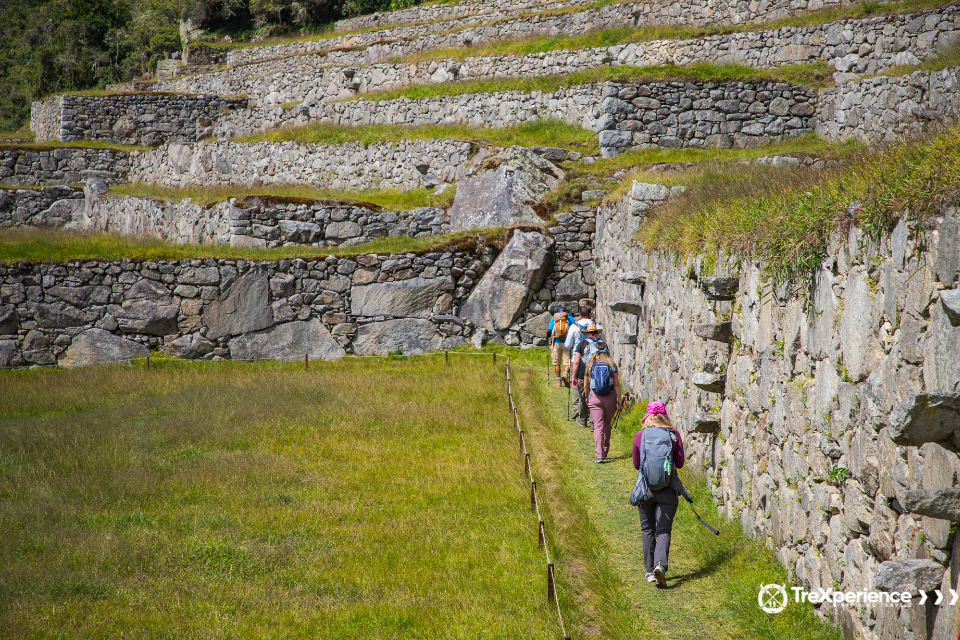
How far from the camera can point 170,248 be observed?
1830cm

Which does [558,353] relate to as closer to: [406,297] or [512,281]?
[512,281]

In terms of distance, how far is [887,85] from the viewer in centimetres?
1748

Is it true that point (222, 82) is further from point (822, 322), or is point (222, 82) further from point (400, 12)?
point (822, 322)

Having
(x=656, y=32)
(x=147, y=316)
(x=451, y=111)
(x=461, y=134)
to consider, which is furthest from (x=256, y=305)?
(x=656, y=32)

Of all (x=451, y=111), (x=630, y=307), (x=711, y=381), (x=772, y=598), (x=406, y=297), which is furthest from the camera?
(x=451, y=111)

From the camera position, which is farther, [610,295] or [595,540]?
[610,295]

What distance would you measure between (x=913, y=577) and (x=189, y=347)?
16194 mm

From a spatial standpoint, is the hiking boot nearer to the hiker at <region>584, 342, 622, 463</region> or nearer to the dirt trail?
the dirt trail

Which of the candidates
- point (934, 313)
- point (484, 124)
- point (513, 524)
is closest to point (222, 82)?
point (484, 124)

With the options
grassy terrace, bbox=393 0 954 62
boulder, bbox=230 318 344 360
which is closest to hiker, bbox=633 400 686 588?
boulder, bbox=230 318 344 360

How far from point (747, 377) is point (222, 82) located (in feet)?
103

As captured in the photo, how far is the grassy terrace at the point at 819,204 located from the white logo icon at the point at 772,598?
2.32 m

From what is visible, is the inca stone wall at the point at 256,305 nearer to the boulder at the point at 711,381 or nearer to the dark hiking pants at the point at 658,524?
the boulder at the point at 711,381

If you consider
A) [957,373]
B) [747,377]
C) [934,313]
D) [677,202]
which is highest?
[677,202]
